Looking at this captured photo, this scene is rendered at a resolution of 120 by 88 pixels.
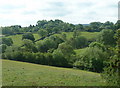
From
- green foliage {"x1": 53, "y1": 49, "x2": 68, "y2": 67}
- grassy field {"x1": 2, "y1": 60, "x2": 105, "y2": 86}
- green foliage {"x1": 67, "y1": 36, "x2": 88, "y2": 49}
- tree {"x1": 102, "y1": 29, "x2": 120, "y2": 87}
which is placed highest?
tree {"x1": 102, "y1": 29, "x2": 120, "y2": 87}

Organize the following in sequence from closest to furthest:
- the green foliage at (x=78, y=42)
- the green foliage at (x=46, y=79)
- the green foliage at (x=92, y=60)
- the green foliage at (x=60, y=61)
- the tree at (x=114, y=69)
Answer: the tree at (x=114, y=69), the green foliage at (x=46, y=79), the green foliage at (x=92, y=60), the green foliage at (x=60, y=61), the green foliage at (x=78, y=42)

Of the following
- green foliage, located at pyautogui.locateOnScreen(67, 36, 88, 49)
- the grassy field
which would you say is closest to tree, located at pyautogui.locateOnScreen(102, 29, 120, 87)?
the grassy field

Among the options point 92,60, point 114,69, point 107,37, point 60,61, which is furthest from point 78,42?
point 114,69

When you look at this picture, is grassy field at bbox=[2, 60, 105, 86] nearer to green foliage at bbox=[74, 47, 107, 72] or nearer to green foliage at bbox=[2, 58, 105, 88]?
green foliage at bbox=[2, 58, 105, 88]

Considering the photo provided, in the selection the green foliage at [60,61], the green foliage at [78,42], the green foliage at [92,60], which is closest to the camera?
the green foliage at [92,60]

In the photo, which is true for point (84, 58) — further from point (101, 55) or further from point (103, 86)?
point (103, 86)

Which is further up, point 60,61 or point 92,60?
point 92,60

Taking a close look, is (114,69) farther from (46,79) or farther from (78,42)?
(78,42)

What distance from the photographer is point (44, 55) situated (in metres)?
70.9

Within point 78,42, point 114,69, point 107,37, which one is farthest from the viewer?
point 78,42

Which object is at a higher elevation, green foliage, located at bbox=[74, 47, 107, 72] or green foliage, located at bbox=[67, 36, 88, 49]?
green foliage, located at bbox=[67, 36, 88, 49]

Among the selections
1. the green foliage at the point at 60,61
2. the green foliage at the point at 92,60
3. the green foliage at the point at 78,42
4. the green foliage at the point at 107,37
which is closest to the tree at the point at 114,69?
the green foliage at the point at 92,60

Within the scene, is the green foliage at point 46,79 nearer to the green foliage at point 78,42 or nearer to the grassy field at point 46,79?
the grassy field at point 46,79

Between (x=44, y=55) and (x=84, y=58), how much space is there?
1749 centimetres
